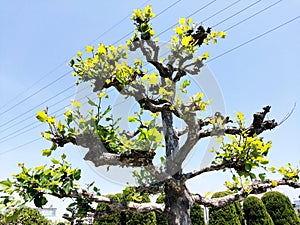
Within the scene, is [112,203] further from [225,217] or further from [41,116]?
[225,217]

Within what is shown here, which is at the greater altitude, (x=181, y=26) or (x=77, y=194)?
(x=181, y=26)

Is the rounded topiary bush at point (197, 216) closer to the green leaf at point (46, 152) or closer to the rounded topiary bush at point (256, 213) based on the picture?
the rounded topiary bush at point (256, 213)

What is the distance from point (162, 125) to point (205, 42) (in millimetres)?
1026

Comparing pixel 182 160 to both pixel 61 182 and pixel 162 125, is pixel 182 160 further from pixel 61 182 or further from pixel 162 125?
pixel 61 182

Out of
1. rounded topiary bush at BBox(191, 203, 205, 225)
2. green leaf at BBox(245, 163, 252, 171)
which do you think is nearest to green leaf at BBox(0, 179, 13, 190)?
green leaf at BBox(245, 163, 252, 171)

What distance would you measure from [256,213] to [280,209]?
67cm

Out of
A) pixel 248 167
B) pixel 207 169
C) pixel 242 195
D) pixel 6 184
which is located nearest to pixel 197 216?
pixel 242 195

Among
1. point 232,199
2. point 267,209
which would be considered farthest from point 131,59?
point 267,209

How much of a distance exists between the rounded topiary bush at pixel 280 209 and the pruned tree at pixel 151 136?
4332mm

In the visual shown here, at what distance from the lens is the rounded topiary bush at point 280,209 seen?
6.40 meters

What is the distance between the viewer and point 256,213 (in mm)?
6422

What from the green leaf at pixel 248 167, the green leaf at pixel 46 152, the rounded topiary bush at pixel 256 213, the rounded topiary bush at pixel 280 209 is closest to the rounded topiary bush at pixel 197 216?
the rounded topiary bush at pixel 256 213

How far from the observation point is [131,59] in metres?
2.95

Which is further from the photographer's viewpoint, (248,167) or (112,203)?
(112,203)
